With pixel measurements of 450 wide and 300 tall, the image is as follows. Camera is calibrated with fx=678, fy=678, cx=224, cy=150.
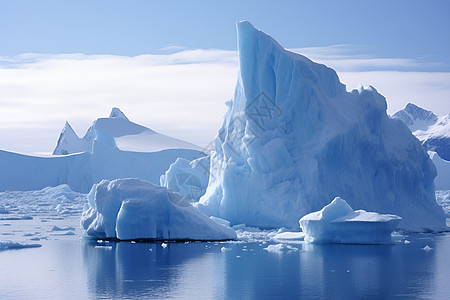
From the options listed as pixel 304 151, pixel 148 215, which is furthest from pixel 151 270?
pixel 304 151

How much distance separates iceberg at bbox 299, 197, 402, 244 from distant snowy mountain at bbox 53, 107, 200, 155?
30.5 meters

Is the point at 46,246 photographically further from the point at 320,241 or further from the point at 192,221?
the point at 320,241

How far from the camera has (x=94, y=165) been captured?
159 feet

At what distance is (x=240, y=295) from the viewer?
12320 millimetres

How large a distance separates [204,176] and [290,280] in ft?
64.1

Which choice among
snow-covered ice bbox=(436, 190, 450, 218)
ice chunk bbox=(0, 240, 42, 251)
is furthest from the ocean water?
snow-covered ice bbox=(436, 190, 450, 218)

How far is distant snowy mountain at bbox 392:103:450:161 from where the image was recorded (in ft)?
229

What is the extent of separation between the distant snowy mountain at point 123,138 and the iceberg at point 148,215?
1114 inches

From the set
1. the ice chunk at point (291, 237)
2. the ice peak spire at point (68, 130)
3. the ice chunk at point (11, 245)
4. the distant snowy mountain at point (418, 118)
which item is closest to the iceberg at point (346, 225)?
the ice chunk at point (291, 237)

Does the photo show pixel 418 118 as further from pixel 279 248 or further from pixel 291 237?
pixel 279 248

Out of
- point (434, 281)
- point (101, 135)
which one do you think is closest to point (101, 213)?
point (434, 281)

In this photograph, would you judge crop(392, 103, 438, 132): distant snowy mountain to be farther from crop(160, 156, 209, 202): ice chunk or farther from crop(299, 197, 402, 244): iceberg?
crop(299, 197, 402, 244): iceberg

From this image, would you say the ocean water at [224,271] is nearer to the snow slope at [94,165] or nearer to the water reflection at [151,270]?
the water reflection at [151,270]

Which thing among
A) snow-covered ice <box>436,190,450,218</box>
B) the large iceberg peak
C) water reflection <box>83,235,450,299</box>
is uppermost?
the large iceberg peak
